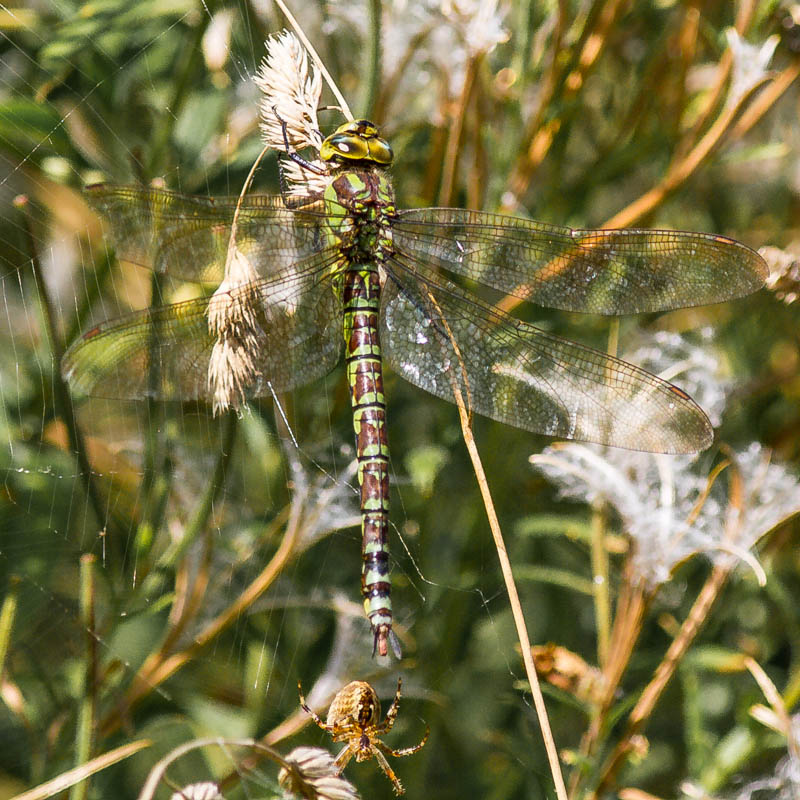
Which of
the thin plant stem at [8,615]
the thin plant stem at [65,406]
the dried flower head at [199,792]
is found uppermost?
the thin plant stem at [65,406]

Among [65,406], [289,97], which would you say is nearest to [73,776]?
[65,406]

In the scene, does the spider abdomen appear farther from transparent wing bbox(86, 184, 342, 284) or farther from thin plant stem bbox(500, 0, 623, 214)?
thin plant stem bbox(500, 0, 623, 214)

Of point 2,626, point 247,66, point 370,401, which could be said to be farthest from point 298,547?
point 247,66

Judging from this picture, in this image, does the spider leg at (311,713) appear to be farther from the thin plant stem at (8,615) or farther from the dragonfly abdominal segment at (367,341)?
the thin plant stem at (8,615)

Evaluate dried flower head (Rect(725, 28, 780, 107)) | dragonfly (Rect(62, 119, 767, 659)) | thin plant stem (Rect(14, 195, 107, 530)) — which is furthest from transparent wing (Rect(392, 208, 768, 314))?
thin plant stem (Rect(14, 195, 107, 530))

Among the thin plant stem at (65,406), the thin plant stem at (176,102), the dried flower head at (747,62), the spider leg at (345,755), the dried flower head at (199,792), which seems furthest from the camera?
the dried flower head at (747,62)

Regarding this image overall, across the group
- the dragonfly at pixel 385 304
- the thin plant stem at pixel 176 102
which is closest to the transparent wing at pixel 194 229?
the dragonfly at pixel 385 304

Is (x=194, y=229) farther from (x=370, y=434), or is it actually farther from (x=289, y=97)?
(x=370, y=434)

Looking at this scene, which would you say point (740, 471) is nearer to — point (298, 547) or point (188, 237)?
point (298, 547)
